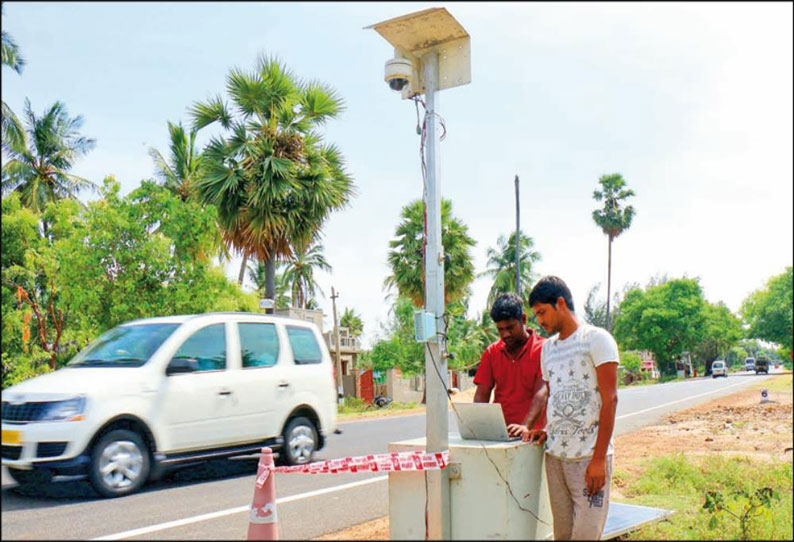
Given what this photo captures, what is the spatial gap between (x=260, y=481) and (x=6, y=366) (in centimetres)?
143

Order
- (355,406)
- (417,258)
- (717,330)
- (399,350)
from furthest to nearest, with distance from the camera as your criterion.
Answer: (717,330), (399,350), (417,258), (355,406)

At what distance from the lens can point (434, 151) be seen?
378 centimetres

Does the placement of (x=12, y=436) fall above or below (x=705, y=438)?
above

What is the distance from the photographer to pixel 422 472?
3.77 m

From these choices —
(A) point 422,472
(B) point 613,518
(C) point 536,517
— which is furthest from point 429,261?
(B) point 613,518

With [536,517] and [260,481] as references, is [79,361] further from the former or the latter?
[536,517]

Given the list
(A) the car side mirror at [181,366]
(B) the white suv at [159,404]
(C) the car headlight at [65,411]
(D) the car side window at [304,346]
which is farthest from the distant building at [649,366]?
(C) the car headlight at [65,411]

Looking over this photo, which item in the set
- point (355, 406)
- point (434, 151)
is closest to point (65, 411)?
point (434, 151)

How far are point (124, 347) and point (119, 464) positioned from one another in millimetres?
566

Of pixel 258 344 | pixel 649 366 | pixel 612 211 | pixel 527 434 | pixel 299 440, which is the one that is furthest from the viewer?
pixel 649 366

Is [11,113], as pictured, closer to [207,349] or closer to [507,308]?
[207,349]

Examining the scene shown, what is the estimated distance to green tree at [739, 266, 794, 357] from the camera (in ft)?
58.2

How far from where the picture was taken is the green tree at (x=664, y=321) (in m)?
62.4

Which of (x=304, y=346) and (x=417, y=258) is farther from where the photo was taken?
(x=417, y=258)
